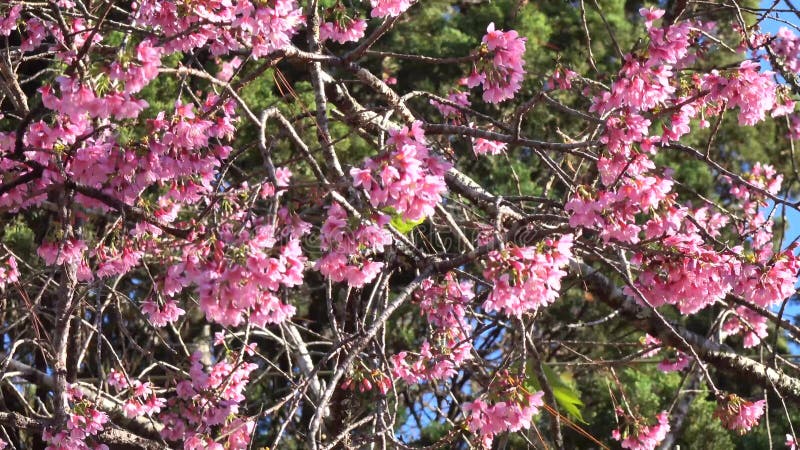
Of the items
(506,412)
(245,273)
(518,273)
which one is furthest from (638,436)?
(245,273)

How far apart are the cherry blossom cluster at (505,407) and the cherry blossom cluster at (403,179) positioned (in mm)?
650

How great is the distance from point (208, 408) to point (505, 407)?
4.32 ft

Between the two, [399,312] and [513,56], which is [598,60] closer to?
[399,312]

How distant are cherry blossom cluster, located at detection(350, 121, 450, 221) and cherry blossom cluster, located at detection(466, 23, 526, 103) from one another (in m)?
0.43

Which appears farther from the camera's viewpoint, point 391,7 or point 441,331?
point 441,331

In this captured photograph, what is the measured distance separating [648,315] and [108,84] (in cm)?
243

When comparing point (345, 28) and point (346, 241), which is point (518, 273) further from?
point (345, 28)

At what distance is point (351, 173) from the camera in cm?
217

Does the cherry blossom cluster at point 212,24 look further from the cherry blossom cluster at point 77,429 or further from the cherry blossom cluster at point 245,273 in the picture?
the cherry blossom cluster at point 77,429

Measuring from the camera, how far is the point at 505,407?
2600mm

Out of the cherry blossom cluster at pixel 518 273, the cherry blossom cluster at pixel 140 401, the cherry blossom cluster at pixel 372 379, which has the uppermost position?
the cherry blossom cluster at pixel 518 273

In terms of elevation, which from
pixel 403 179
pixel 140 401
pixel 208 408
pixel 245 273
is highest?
pixel 403 179

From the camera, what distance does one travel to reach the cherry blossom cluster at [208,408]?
3.31m

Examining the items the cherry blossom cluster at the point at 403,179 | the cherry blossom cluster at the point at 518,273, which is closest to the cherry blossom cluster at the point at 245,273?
the cherry blossom cluster at the point at 403,179
